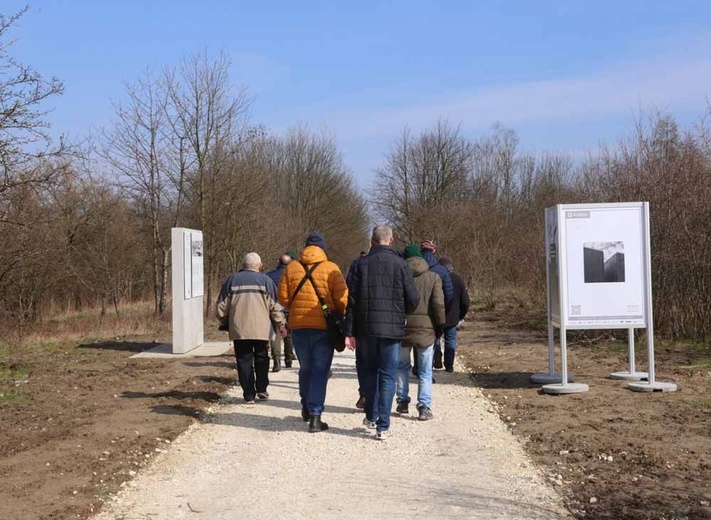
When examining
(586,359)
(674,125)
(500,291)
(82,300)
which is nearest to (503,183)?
(500,291)

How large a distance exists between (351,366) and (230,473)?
7.38 m

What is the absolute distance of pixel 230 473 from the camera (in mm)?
6879

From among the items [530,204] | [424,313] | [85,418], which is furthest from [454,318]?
[530,204]

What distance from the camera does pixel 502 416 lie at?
30.8 ft

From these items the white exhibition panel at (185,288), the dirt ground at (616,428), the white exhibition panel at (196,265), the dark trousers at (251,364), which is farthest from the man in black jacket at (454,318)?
the white exhibition panel at (196,265)

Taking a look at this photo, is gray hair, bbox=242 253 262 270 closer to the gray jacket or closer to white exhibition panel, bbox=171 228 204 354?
the gray jacket

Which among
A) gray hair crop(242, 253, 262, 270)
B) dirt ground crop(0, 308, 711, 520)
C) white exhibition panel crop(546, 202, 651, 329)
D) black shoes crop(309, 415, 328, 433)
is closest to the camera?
dirt ground crop(0, 308, 711, 520)

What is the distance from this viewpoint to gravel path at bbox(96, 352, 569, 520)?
575 cm

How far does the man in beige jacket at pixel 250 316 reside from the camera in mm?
10047

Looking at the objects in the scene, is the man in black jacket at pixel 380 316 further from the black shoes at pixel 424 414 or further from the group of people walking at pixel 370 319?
the black shoes at pixel 424 414

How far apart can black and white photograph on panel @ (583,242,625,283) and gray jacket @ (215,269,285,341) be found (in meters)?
4.09

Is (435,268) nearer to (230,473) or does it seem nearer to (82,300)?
(230,473)

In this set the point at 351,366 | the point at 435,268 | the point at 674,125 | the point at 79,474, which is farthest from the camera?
the point at 674,125

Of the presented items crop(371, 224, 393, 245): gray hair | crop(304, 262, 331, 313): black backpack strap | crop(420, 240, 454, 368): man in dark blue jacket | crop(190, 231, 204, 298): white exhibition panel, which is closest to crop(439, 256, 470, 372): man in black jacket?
crop(420, 240, 454, 368): man in dark blue jacket
